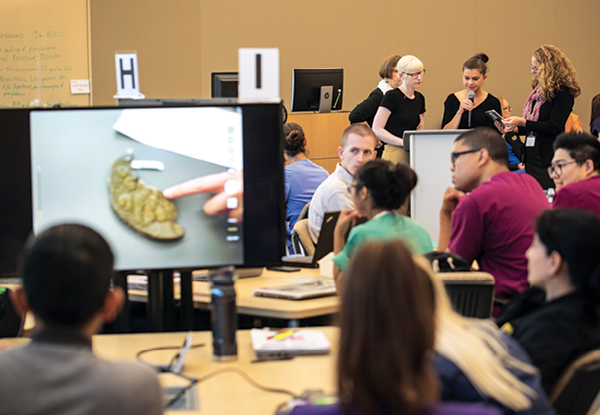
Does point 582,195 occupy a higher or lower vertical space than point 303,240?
higher

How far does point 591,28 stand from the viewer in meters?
8.58

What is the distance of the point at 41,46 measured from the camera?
246 inches

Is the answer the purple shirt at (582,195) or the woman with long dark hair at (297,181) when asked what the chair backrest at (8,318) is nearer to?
the purple shirt at (582,195)

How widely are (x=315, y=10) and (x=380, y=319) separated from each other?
7.40 m

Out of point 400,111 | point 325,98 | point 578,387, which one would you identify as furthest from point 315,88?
point 578,387

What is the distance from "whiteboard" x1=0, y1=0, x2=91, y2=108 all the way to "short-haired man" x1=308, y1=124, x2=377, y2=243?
376 cm

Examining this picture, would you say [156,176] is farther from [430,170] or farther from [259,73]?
[430,170]

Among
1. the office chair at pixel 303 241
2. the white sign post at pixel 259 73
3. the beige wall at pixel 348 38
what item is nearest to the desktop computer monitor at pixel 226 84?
the office chair at pixel 303 241

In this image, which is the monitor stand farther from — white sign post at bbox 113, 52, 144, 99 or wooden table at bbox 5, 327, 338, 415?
wooden table at bbox 5, 327, 338, 415

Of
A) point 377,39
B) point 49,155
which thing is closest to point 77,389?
point 49,155

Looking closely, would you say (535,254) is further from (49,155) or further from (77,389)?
(49,155)

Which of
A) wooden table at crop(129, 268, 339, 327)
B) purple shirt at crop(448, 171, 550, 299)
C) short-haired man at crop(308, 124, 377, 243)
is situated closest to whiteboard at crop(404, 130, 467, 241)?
short-haired man at crop(308, 124, 377, 243)

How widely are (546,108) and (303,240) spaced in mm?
2561

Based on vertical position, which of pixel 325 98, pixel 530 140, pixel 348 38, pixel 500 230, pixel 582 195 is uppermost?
pixel 348 38
